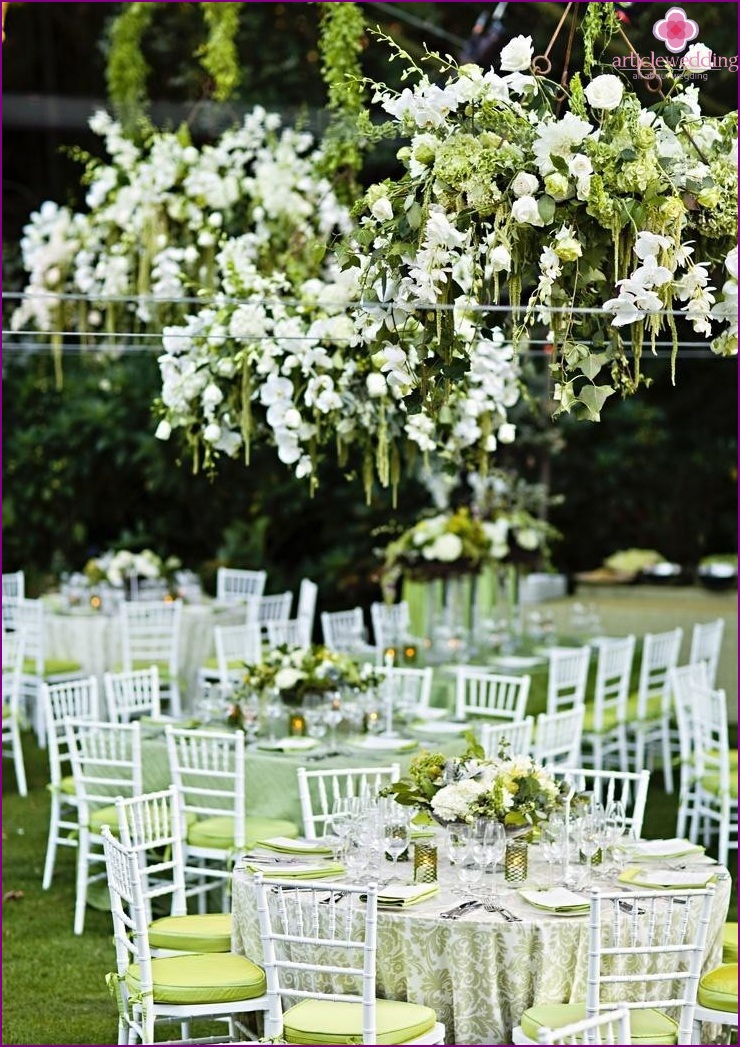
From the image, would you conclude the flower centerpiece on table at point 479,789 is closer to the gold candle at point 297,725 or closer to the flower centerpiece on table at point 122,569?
the gold candle at point 297,725

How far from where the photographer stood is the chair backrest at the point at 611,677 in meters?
8.80

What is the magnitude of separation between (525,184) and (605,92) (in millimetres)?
296

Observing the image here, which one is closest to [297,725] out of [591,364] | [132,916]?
[132,916]

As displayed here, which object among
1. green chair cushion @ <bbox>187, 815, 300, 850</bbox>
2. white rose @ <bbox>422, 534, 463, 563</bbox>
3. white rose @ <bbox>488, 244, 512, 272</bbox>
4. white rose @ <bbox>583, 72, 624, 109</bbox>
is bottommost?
green chair cushion @ <bbox>187, 815, 300, 850</bbox>

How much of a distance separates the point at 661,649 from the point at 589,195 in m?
6.73

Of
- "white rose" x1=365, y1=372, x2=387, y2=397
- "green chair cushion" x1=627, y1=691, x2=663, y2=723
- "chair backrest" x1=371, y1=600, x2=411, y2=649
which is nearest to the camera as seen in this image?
"white rose" x1=365, y1=372, x2=387, y2=397

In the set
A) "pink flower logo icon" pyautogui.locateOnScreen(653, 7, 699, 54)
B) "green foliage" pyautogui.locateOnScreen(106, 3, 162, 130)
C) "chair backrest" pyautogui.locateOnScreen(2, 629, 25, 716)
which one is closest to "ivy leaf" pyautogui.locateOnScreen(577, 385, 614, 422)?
"pink flower logo icon" pyautogui.locateOnScreen(653, 7, 699, 54)

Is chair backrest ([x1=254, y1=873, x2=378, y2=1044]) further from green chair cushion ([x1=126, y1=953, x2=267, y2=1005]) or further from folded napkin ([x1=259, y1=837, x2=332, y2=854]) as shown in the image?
folded napkin ([x1=259, y1=837, x2=332, y2=854])

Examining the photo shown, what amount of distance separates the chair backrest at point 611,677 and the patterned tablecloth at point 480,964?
15.0 feet

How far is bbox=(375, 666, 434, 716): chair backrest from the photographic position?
24.0 feet

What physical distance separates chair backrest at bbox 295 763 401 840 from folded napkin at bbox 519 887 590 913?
2.33 ft

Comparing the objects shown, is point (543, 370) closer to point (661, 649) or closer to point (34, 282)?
point (661, 649)

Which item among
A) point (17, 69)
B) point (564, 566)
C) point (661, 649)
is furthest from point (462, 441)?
point (17, 69)

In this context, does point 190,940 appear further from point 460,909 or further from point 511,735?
point 511,735
